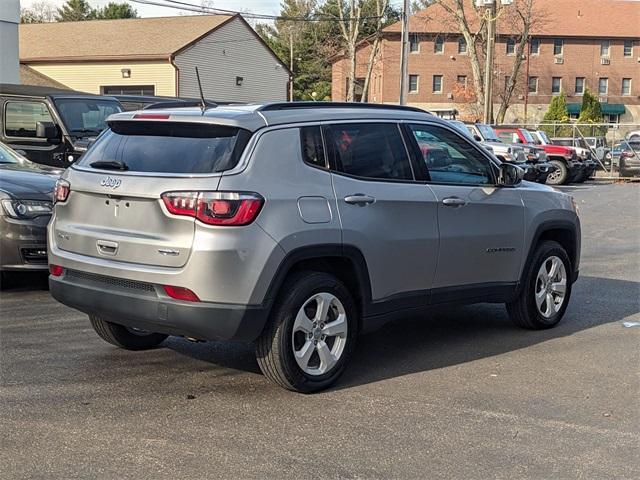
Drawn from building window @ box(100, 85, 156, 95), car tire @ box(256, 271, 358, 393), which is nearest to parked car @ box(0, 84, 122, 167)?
car tire @ box(256, 271, 358, 393)

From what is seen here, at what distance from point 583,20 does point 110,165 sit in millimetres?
70753

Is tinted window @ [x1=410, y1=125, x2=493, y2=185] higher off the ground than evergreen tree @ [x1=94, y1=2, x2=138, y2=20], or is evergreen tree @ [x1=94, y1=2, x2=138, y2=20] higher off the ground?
evergreen tree @ [x1=94, y1=2, x2=138, y2=20]

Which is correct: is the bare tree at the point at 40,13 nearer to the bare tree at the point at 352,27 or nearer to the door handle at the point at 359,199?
the bare tree at the point at 352,27

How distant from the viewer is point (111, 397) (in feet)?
16.6

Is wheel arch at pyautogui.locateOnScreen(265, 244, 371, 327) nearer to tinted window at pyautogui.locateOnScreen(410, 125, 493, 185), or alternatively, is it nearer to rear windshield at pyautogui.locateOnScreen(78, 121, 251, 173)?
rear windshield at pyautogui.locateOnScreen(78, 121, 251, 173)

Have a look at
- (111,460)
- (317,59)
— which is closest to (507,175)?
(111,460)

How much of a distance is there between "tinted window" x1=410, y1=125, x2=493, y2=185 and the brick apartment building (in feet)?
202

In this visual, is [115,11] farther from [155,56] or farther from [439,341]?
[439,341]

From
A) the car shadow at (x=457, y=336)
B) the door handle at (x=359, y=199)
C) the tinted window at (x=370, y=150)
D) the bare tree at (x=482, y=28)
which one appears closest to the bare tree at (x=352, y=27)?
the bare tree at (x=482, y=28)

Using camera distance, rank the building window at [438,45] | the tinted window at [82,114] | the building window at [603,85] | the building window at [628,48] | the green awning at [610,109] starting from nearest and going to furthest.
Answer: the tinted window at [82,114] < the building window at [438,45] < the green awning at [610,109] < the building window at [628,48] < the building window at [603,85]

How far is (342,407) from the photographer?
5016 mm

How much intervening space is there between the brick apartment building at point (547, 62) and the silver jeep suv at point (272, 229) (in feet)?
204

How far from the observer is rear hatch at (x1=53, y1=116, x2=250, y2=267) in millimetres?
4816

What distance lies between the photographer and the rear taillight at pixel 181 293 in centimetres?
477
